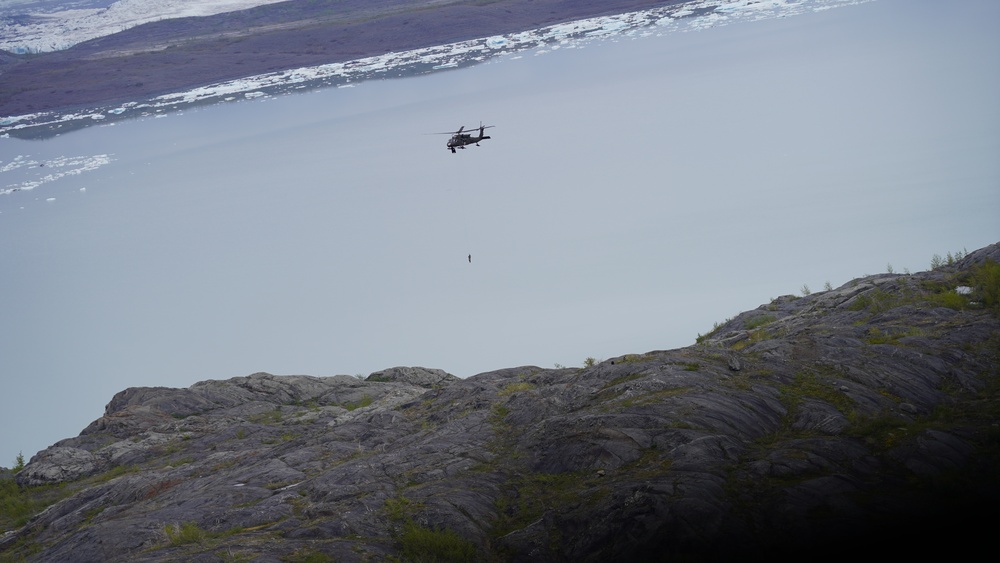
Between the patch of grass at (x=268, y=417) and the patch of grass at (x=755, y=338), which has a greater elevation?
the patch of grass at (x=755, y=338)

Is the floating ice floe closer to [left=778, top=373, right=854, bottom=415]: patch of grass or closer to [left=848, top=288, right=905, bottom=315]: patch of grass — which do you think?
[left=848, top=288, right=905, bottom=315]: patch of grass

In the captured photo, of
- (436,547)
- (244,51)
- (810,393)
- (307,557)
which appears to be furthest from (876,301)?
(244,51)

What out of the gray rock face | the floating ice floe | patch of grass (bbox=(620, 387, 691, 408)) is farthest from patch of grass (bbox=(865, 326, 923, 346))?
the floating ice floe

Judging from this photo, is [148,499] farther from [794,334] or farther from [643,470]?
[794,334]

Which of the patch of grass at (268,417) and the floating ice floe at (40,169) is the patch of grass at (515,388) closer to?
the patch of grass at (268,417)

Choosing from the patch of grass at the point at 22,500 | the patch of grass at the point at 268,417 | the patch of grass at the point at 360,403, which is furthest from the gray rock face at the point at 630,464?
the patch of grass at the point at 360,403
